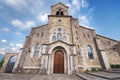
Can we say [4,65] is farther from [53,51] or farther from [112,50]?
[112,50]

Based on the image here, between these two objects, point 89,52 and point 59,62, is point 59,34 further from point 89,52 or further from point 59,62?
point 89,52

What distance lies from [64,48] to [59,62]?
7.88 ft

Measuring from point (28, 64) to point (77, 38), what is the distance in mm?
9899

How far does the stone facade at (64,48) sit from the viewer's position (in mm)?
→ 13047

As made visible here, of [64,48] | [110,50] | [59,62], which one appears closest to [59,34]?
[64,48]

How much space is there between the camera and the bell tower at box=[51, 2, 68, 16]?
18.9 meters

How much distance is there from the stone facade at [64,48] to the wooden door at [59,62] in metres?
0.55

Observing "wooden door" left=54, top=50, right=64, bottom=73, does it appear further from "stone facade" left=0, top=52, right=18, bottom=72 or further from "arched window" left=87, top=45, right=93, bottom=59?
"stone facade" left=0, top=52, right=18, bottom=72

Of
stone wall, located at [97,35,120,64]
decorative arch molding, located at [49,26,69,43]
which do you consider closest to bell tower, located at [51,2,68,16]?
decorative arch molding, located at [49,26,69,43]

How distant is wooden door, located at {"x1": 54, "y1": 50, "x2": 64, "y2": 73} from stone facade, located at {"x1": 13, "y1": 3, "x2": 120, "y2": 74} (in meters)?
0.55

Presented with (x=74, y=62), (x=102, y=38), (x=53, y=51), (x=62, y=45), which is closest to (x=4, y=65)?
(x=53, y=51)

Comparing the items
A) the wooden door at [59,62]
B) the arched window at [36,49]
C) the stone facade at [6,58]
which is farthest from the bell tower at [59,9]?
the stone facade at [6,58]

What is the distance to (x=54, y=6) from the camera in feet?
64.8

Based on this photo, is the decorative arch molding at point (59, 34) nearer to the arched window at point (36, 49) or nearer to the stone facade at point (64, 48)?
the stone facade at point (64, 48)
